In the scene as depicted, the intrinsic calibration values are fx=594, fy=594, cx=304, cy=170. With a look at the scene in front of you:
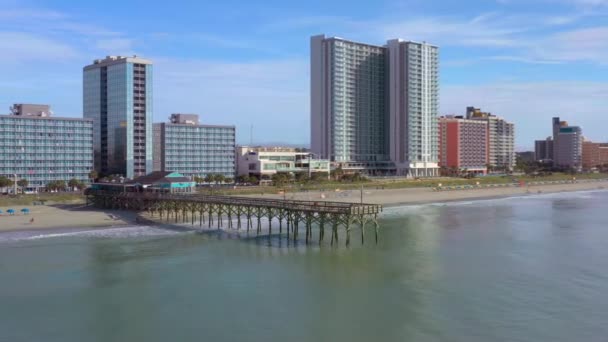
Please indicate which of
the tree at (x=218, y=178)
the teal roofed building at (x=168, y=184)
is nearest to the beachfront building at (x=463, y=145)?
the tree at (x=218, y=178)

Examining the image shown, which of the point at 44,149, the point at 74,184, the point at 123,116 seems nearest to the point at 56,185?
the point at 74,184

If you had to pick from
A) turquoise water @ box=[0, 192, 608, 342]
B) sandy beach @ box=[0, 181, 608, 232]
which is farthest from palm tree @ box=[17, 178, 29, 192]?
turquoise water @ box=[0, 192, 608, 342]

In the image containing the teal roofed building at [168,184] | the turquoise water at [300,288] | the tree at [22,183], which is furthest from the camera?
the tree at [22,183]

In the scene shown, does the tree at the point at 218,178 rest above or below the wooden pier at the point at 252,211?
above

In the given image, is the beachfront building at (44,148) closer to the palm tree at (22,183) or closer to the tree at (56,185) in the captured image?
the palm tree at (22,183)

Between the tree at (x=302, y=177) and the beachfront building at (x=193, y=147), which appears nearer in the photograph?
the beachfront building at (x=193, y=147)
